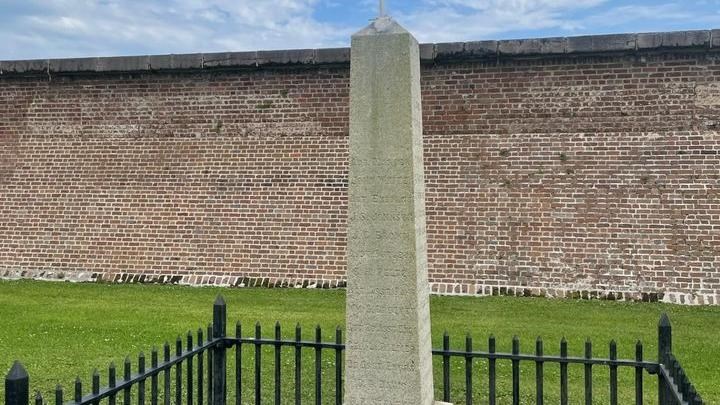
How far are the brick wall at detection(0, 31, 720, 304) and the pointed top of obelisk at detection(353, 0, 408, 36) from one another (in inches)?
310

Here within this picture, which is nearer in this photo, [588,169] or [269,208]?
[588,169]

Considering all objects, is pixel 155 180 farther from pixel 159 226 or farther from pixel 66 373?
pixel 66 373

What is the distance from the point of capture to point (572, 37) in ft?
37.0

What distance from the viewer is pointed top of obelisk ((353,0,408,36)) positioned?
3957 millimetres

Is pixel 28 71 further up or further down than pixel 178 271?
further up

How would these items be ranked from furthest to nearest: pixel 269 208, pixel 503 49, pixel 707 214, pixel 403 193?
pixel 269 208, pixel 503 49, pixel 707 214, pixel 403 193

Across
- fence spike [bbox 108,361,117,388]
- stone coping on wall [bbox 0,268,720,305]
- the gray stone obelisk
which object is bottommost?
stone coping on wall [bbox 0,268,720,305]

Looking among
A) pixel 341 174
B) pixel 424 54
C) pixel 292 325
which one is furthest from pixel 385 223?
pixel 424 54

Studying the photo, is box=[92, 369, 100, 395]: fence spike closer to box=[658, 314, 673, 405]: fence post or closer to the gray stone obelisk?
the gray stone obelisk

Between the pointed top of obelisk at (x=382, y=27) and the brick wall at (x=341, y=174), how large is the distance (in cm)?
786

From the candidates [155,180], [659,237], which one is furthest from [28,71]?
[659,237]

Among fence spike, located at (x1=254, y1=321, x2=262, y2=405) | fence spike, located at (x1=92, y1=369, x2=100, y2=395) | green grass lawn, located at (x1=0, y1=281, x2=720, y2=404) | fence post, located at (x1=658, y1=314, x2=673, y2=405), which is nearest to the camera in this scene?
fence spike, located at (x1=92, y1=369, x2=100, y2=395)

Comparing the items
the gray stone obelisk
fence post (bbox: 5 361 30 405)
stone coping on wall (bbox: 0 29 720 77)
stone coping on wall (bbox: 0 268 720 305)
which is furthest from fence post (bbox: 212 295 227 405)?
stone coping on wall (bbox: 0 29 720 77)

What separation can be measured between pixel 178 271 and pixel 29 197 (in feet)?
11.2
